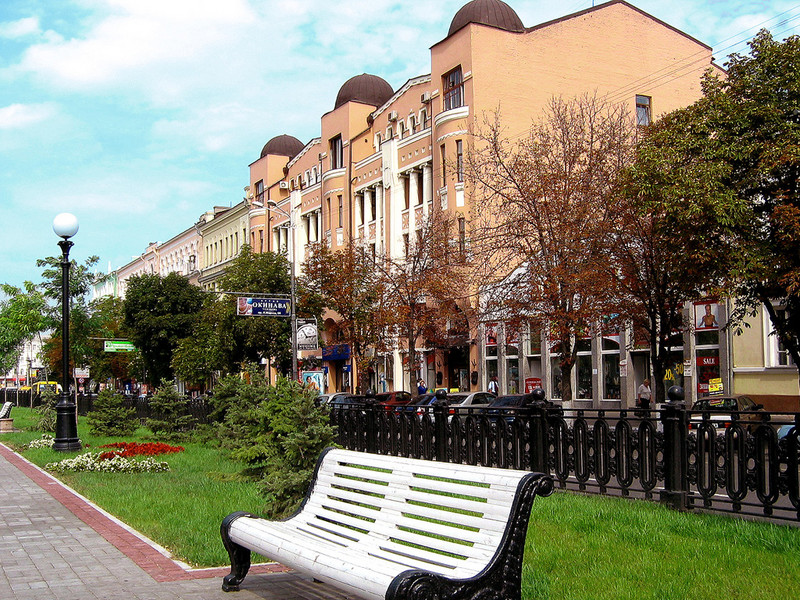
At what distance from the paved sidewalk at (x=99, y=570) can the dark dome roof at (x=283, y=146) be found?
210 ft

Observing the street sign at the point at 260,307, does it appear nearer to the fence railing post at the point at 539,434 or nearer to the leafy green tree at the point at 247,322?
the leafy green tree at the point at 247,322

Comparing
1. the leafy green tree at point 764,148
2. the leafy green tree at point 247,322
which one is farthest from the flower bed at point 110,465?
the leafy green tree at point 247,322

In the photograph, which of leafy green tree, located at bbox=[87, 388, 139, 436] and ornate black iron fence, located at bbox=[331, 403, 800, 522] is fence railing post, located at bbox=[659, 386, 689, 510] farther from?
leafy green tree, located at bbox=[87, 388, 139, 436]

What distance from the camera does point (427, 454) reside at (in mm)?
14531

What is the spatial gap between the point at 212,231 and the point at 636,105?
159 ft

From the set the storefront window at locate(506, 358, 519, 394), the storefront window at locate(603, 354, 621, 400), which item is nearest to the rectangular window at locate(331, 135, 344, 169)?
the storefront window at locate(506, 358, 519, 394)

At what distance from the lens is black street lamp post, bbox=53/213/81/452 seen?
65.2ft

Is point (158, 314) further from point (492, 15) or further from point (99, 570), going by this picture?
point (99, 570)

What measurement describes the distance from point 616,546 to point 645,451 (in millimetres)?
2736

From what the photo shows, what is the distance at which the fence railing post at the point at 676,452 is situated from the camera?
9461mm

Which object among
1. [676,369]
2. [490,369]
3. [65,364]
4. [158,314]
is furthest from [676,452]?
[158,314]

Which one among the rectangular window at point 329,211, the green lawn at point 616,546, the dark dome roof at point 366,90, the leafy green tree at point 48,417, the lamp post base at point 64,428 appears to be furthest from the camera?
the dark dome roof at point 366,90

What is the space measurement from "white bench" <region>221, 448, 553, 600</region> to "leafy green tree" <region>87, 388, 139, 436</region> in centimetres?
2129

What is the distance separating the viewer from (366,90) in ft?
191
